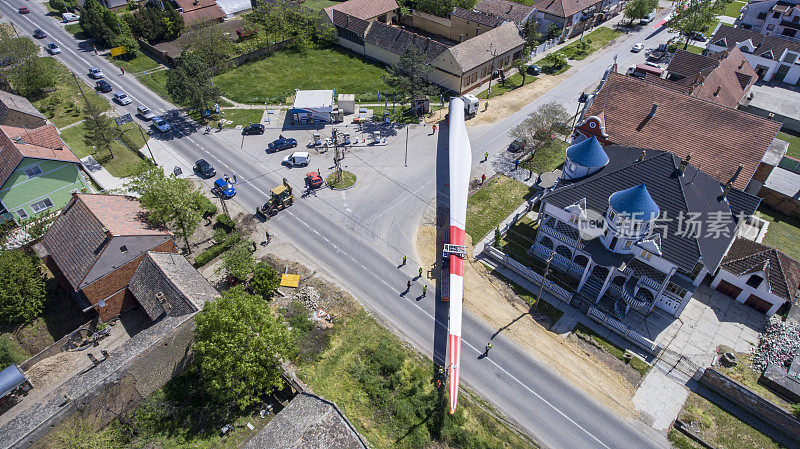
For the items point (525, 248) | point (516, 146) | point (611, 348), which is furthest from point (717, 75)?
point (611, 348)

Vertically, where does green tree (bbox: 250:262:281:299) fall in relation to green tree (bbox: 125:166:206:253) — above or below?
below

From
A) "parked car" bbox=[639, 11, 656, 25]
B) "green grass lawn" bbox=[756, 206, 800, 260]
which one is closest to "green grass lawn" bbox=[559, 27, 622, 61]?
"parked car" bbox=[639, 11, 656, 25]

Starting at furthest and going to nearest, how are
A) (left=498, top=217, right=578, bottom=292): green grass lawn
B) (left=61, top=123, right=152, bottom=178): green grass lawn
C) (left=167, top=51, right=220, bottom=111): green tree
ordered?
(left=167, top=51, right=220, bottom=111): green tree < (left=61, top=123, right=152, bottom=178): green grass lawn < (left=498, top=217, right=578, bottom=292): green grass lawn

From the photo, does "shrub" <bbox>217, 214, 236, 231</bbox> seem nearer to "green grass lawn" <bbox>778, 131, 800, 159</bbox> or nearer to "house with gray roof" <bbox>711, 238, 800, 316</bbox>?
"house with gray roof" <bbox>711, 238, 800, 316</bbox>

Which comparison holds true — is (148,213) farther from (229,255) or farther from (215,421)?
(215,421)

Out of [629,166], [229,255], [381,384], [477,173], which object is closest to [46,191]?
[229,255]

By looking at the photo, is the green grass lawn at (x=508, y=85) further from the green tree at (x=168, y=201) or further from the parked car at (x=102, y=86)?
the parked car at (x=102, y=86)
